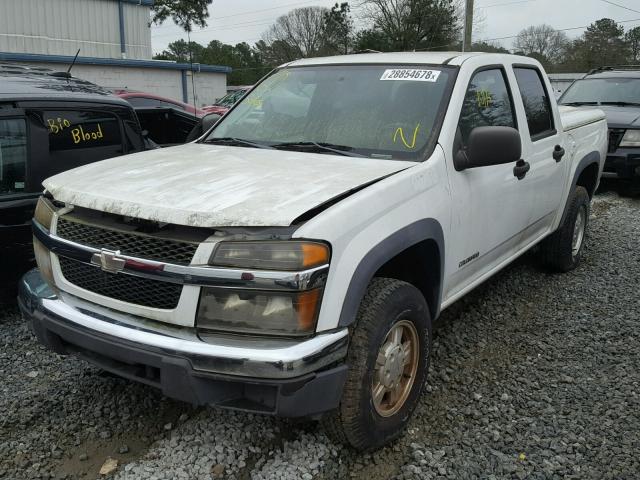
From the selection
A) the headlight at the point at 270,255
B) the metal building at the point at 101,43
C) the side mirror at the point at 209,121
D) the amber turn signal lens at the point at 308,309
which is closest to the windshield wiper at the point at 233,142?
the side mirror at the point at 209,121

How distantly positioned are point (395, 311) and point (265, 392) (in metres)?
0.68

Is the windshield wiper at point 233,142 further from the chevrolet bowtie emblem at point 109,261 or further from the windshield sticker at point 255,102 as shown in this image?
the chevrolet bowtie emblem at point 109,261

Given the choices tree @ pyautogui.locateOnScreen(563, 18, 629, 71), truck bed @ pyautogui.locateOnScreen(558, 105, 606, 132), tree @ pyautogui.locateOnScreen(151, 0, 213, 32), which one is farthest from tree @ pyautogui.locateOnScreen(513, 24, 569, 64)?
truck bed @ pyautogui.locateOnScreen(558, 105, 606, 132)

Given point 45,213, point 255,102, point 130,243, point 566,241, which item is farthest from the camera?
point 566,241

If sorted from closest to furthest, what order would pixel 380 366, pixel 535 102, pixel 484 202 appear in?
1. pixel 380 366
2. pixel 484 202
3. pixel 535 102

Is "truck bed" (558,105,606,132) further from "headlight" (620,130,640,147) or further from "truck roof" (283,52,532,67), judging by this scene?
"headlight" (620,130,640,147)

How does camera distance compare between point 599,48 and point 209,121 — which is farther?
point 599,48

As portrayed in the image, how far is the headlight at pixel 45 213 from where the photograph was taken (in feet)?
8.98

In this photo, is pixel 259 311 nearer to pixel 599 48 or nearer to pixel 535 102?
pixel 535 102

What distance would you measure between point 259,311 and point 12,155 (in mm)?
2380

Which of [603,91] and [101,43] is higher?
[101,43]

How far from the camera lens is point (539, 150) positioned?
414 centimetres

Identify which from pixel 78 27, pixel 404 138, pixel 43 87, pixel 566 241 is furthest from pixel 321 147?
pixel 78 27

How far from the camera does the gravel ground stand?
264 centimetres
